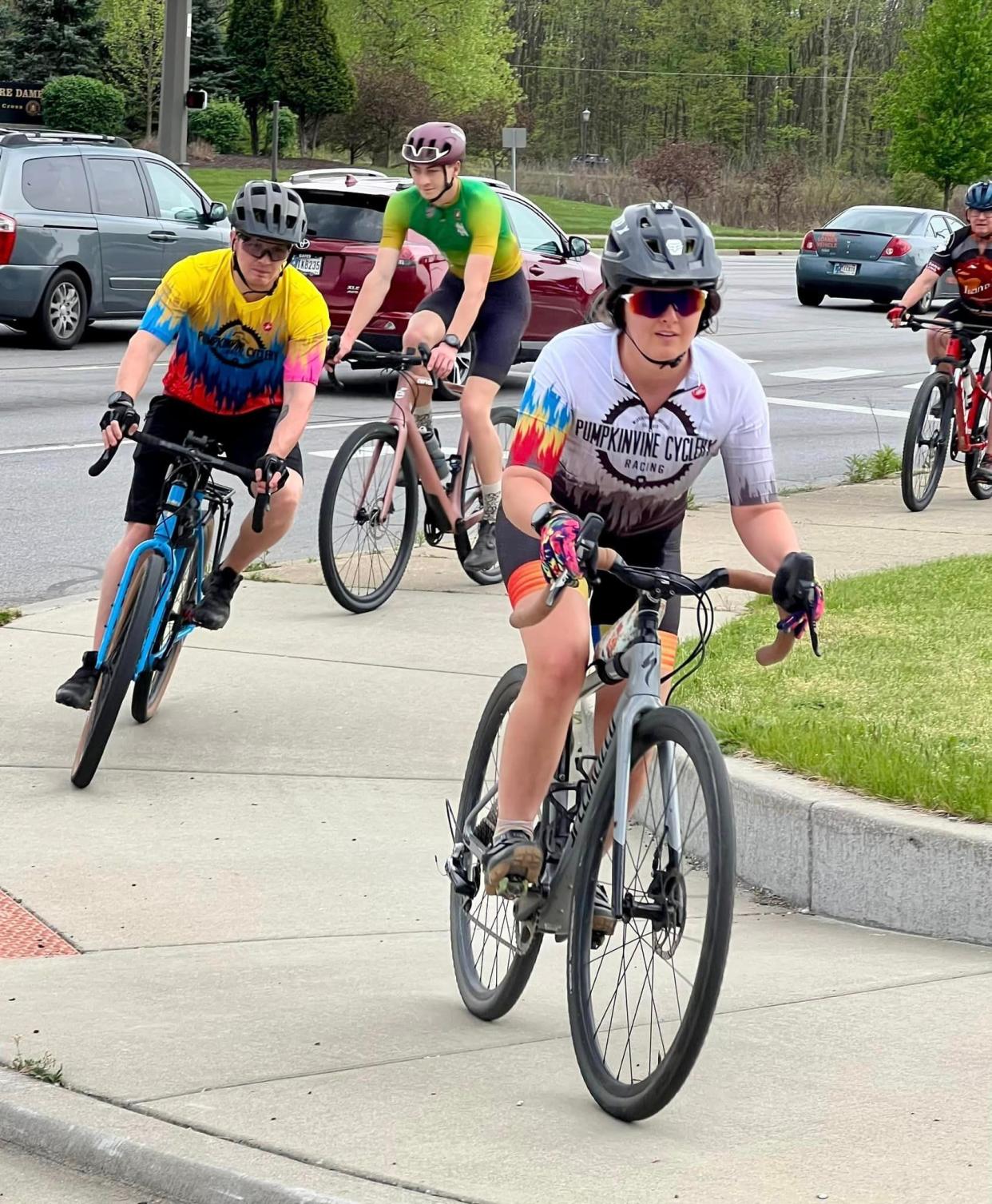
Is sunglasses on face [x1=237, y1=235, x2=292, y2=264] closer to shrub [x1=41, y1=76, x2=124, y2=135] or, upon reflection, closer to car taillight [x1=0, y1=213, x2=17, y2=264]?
car taillight [x1=0, y1=213, x2=17, y2=264]

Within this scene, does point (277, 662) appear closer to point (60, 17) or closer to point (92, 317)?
point (92, 317)

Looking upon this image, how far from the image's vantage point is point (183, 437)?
6848mm

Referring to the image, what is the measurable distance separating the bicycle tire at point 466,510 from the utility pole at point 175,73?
20.9 m

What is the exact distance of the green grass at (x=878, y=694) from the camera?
561 cm

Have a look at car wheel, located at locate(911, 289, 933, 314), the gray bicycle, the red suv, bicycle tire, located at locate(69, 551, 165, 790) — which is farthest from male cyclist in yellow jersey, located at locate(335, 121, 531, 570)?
the red suv

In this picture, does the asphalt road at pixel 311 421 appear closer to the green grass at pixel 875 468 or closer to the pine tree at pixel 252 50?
the green grass at pixel 875 468

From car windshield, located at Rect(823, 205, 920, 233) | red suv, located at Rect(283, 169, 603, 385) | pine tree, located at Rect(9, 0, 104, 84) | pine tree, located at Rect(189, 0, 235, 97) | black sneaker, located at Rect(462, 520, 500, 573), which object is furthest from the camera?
pine tree, located at Rect(189, 0, 235, 97)

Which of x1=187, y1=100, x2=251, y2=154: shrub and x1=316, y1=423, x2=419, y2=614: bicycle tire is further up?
x1=187, y1=100, x2=251, y2=154: shrub

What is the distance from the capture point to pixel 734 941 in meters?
5.15

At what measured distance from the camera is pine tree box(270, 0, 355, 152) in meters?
61.2

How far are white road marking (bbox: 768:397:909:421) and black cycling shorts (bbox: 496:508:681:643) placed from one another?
44.4ft

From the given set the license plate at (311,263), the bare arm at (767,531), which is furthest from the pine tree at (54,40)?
the bare arm at (767,531)

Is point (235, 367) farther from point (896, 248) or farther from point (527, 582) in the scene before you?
point (896, 248)

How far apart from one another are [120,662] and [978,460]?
7794mm
